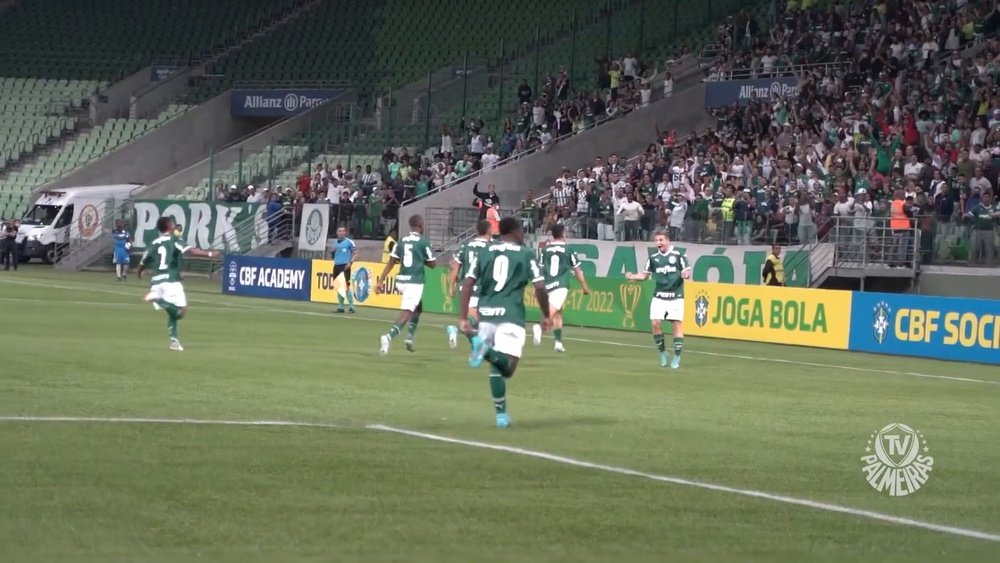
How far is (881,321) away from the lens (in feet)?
97.0

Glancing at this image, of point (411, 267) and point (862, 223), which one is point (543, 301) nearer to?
point (411, 267)

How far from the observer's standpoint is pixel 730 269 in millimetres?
38125

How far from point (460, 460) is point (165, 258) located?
1249cm

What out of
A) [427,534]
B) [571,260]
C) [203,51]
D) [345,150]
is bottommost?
[427,534]

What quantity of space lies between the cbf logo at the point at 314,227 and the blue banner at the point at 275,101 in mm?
13788

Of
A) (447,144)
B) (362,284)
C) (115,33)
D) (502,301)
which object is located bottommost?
(362,284)

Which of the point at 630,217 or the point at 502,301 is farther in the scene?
the point at 630,217

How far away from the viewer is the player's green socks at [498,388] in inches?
588

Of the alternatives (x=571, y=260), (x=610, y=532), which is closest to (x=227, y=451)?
(x=610, y=532)

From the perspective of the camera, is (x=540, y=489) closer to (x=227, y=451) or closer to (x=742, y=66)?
(x=227, y=451)

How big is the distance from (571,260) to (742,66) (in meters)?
21.6

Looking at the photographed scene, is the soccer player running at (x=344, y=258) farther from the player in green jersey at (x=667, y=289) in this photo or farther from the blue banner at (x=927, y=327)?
the player in green jersey at (x=667, y=289)

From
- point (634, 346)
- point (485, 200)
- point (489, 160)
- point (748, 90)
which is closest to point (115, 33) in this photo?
point (489, 160)

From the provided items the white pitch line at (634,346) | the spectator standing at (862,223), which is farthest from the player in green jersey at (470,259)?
the spectator standing at (862,223)
